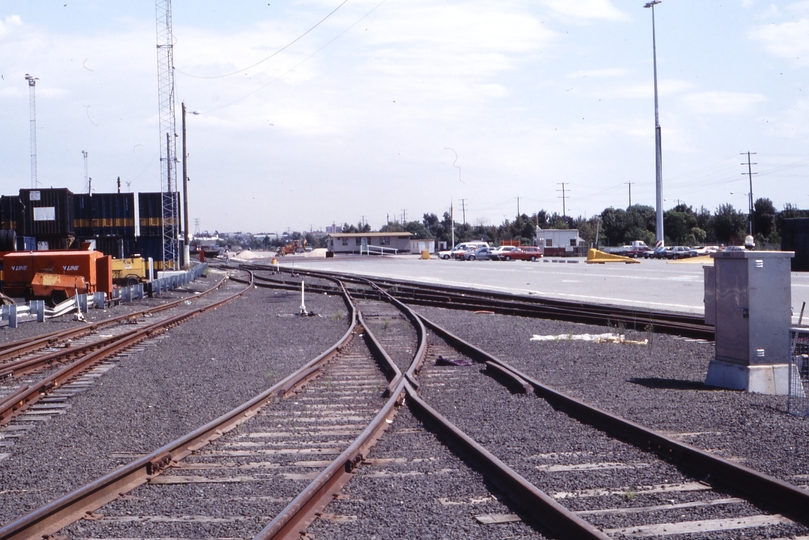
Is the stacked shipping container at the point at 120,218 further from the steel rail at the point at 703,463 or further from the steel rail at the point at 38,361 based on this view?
the steel rail at the point at 703,463

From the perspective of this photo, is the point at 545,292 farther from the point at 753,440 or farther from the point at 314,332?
the point at 753,440

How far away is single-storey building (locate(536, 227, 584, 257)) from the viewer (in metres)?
88.7

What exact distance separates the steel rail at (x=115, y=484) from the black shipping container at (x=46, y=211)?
40.2 metres

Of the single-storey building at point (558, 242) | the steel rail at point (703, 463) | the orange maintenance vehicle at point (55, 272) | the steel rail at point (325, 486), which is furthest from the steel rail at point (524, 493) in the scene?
the single-storey building at point (558, 242)

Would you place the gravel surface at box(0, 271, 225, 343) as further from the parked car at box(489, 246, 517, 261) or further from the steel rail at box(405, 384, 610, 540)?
the parked car at box(489, 246, 517, 261)

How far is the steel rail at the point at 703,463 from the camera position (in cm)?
496

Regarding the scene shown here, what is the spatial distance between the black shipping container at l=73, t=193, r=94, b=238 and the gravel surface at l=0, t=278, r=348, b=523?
39849mm

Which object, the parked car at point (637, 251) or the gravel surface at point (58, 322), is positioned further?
the parked car at point (637, 251)

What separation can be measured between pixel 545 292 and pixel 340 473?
85.9ft

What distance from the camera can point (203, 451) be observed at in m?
6.76

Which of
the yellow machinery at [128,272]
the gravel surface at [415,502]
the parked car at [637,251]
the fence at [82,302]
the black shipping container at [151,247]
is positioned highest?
the black shipping container at [151,247]

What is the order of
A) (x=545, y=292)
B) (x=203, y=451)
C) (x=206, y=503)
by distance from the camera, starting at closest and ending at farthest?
(x=206, y=503) < (x=203, y=451) < (x=545, y=292)

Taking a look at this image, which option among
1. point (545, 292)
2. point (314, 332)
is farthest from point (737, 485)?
point (545, 292)

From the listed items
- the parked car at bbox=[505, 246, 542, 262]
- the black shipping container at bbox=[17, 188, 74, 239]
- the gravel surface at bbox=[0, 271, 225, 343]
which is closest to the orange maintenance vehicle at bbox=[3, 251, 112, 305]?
the gravel surface at bbox=[0, 271, 225, 343]
